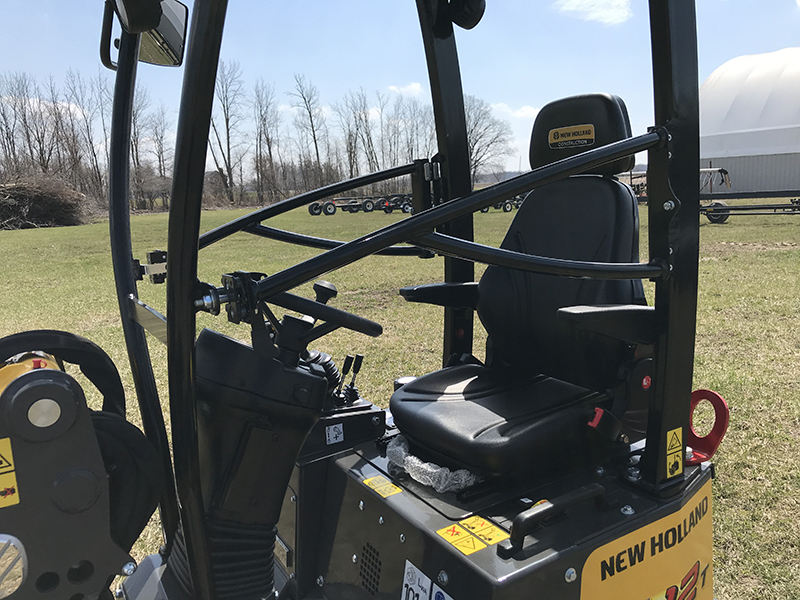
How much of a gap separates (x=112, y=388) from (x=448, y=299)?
1.08 metres

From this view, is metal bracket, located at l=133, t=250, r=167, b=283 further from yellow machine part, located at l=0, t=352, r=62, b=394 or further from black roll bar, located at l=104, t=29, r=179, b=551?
yellow machine part, located at l=0, t=352, r=62, b=394

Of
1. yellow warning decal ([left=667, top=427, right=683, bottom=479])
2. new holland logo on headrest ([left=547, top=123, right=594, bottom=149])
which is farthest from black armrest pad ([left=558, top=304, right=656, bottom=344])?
new holland logo on headrest ([left=547, top=123, right=594, bottom=149])

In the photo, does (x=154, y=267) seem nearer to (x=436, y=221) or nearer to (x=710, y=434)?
(x=436, y=221)

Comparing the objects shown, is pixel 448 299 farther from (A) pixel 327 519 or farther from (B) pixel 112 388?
(B) pixel 112 388

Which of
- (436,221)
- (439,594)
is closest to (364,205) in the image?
(436,221)

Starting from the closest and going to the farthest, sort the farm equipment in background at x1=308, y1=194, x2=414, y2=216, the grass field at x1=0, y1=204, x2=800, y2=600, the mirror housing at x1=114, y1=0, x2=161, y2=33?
the mirror housing at x1=114, y1=0, x2=161, y2=33, the grass field at x1=0, y1=204, x2=800, y2=600, the farm equipment in background at x1=308, y1=194, x2=414, y2=216

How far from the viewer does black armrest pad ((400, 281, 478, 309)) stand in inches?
81.7

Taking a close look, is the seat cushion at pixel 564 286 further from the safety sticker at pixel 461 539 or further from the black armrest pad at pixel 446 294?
the safety sticker at pixel 461 539

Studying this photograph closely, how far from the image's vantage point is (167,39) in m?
1.50

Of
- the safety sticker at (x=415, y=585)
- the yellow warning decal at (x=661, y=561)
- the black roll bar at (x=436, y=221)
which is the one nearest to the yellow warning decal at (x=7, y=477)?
the black roll bar at (x=436, y=221)

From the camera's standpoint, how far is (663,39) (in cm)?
135

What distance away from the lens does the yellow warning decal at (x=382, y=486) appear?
59.8 inches

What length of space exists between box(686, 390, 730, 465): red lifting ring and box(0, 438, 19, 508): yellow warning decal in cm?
147

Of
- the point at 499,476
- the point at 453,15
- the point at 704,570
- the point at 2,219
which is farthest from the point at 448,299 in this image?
the point at 2,219
